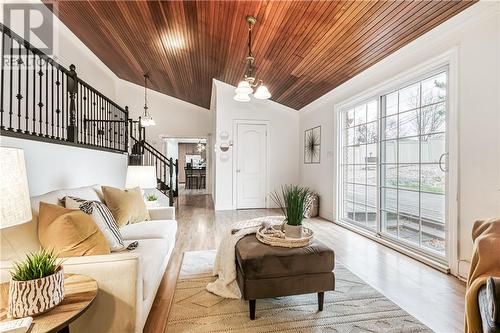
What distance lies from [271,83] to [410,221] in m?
3.53

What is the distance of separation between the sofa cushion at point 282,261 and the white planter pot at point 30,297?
112 centimetres

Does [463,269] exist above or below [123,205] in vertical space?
below

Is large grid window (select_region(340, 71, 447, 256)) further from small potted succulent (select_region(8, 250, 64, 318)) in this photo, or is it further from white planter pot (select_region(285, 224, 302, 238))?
small potted succulent (select_region(8, 250, 64, 318))

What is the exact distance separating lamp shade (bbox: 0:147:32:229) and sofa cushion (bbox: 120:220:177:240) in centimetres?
141

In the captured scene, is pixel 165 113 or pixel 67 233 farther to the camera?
pixel 165 113

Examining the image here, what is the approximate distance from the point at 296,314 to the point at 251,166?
15.0 ft

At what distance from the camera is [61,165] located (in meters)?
2.47

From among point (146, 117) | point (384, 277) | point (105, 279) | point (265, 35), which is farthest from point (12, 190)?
point (146, 117)

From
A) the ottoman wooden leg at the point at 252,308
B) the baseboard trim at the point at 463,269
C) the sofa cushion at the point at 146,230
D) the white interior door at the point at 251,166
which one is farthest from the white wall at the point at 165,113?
the baseboard trim at the point at 463,269

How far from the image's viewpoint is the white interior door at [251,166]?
6.21m

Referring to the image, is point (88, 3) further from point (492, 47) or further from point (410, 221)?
point (410, 221)

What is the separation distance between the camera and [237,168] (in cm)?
618

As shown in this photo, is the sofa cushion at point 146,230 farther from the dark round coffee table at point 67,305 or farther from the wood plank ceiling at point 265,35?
the wood plank ceiling at point 265,35

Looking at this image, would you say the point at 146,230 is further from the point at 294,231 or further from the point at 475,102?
the point at 475,102
